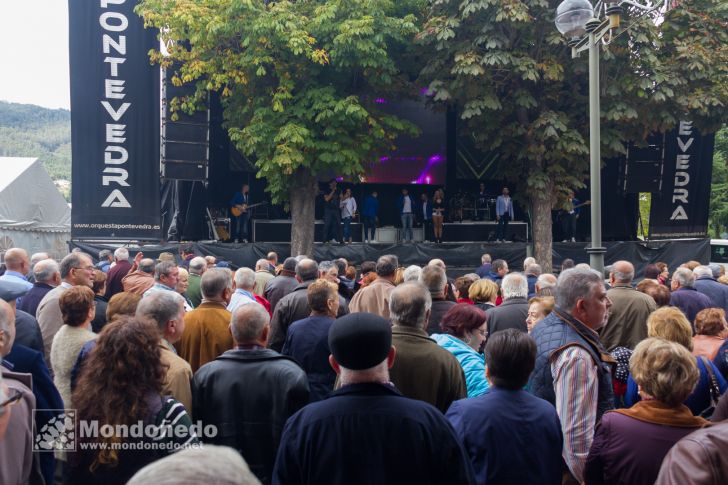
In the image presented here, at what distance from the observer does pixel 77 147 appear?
1508 centimetres

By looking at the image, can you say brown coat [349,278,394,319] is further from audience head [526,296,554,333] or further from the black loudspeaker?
the black loudspeaker

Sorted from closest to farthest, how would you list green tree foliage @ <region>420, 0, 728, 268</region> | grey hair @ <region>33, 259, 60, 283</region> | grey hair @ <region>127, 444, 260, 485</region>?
grey hair @ <region>127, 444, 260, 485</region>
grey hair @ <region>33, 259, 60, 283</region>
green tree foliage @ <region>420, 0, 728, 268</region>

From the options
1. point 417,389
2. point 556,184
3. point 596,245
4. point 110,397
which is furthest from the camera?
point 556,184

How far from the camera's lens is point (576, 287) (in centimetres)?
352

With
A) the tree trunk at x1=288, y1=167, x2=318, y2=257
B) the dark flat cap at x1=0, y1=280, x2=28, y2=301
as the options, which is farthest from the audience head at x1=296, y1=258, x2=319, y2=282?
the tree trunk at x1=288, y1=167, x2=318, y2=257

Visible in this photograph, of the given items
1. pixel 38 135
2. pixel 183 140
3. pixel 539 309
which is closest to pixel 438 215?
pixel 183 140

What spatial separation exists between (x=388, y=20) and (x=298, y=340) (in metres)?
12.7

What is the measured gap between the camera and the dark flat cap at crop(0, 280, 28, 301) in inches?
193

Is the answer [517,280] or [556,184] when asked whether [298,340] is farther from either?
[556,184]

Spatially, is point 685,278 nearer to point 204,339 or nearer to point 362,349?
point 204,339

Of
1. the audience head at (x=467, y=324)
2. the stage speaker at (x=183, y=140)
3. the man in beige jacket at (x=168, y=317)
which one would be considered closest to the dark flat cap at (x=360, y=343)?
the man in beige jacket at (x=168, y=317)

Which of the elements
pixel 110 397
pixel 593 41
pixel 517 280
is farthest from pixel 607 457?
pixel 593 41

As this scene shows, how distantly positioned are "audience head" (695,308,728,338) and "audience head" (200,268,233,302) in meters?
3.66

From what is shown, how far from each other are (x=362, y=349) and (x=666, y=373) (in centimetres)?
135
